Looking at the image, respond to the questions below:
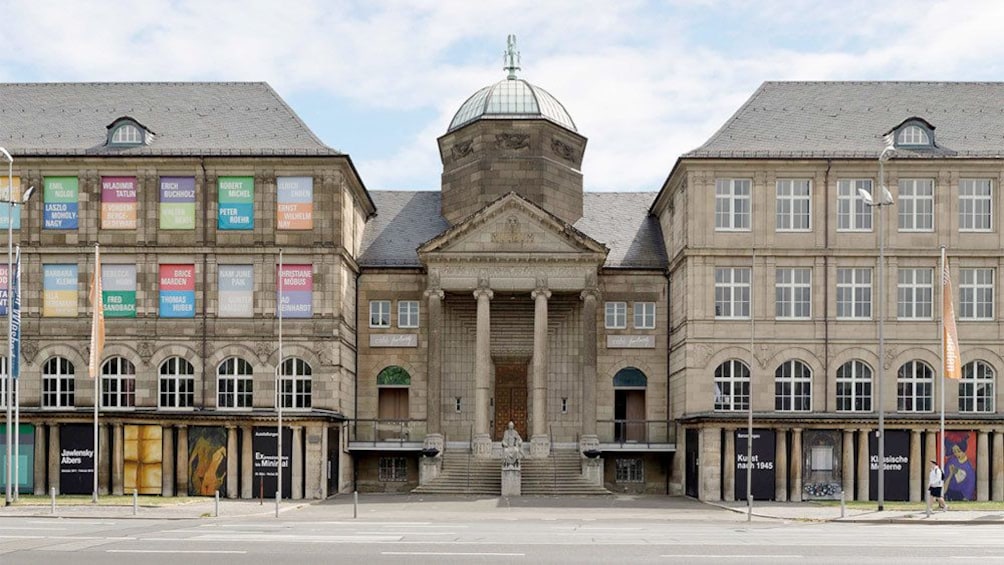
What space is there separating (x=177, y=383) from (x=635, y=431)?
2038cm

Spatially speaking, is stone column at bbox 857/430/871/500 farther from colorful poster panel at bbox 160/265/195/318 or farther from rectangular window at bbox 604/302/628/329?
colorful poster panel at bbox 160/265/195/318

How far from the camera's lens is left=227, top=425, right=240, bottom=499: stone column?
5125 cm

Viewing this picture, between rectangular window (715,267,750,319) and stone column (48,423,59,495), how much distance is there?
88.5 feet

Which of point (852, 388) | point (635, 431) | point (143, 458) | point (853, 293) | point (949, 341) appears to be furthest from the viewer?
point (635, 431)

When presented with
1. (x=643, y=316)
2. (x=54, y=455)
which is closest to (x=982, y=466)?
(x=643, y=316)

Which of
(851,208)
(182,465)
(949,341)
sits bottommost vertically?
(182,465)

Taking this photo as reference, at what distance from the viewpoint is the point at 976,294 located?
53.5 meters

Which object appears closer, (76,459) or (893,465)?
(893,465)

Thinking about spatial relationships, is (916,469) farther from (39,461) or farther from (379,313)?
(39,461)

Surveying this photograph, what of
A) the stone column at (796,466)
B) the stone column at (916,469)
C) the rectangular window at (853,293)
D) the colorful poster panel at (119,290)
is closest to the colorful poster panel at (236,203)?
the colorful poster panel at (119,290)


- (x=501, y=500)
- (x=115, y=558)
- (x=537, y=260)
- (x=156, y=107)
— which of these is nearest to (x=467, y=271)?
(x=537, y=260)

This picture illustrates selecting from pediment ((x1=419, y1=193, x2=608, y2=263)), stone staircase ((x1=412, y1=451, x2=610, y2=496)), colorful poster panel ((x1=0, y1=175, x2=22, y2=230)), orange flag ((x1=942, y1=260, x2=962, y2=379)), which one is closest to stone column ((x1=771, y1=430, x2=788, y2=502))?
stone staircase ((x1=412, y1=451, x2=610, y2=496))

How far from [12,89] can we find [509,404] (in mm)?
26801

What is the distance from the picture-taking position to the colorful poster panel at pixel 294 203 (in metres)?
53.6
